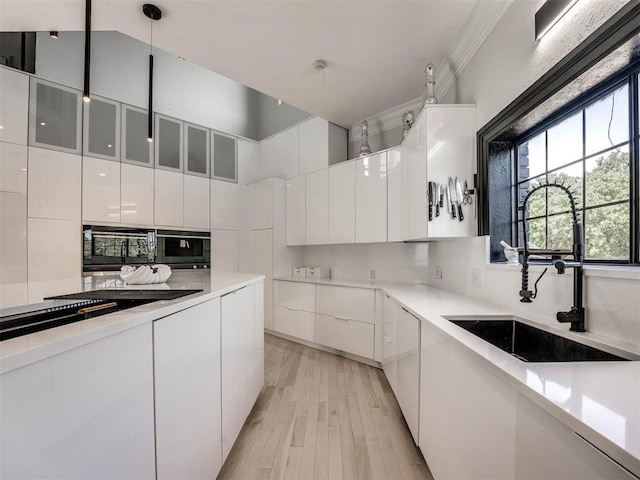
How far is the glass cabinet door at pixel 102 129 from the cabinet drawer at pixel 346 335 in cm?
311

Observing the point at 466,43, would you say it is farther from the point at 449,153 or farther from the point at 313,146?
the point at 313,146

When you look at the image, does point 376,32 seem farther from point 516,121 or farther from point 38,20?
point 38,20

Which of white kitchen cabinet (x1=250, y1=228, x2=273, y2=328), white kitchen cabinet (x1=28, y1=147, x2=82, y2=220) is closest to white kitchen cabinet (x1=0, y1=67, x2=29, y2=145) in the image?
white kitchen cabinet (x1=28, y1=147, x2=82, y2=220)

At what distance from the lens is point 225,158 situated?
177 inches

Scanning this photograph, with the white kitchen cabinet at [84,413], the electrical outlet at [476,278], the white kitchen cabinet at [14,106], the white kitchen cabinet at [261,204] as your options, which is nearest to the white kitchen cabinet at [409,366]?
the electrical outlet at [476,278]

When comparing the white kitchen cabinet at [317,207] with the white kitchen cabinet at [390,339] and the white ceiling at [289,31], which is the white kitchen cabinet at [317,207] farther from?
the white kitchen cabinet at [390,339]

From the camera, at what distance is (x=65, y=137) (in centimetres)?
313

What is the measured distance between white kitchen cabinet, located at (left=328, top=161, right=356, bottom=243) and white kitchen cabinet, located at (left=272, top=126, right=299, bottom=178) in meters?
0.83

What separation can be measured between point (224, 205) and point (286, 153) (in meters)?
1.22

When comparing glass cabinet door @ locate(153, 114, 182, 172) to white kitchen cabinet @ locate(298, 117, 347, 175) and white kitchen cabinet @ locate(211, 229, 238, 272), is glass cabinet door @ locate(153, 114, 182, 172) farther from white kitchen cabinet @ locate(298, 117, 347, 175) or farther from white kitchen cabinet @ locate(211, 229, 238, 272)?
white kitchen cabinet @ locate(298, 117, 347, 175)

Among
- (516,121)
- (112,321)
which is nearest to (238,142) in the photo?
(516,121)

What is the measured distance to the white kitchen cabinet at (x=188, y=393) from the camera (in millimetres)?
1001

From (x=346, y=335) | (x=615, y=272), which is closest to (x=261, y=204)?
(x=346, y=335)

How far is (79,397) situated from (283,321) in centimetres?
324
